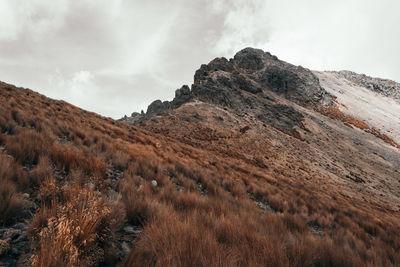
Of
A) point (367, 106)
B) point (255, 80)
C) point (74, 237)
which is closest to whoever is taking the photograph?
point (74, 237)

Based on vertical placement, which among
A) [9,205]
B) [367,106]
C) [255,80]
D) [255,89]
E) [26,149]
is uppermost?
[255,80]

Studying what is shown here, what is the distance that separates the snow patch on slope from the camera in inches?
2152

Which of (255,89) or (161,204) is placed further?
(255,89)

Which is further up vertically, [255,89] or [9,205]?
[255,89]

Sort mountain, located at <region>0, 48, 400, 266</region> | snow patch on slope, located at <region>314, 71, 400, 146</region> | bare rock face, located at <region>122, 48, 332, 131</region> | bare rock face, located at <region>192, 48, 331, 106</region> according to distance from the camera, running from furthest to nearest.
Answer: snow patch on slope, located at <region>314, 71, 400, 146</region>
bare rock face, located at <region>192, 48, 331, 106</region>
bare rock face, located at <region>122, 48, 332, 131</region>
mountain, located at <region>0, 48, 400, 266</region>

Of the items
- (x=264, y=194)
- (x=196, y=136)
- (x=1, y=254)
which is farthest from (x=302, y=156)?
(x=1, y=254)

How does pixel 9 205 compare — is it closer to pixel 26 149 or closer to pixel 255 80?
pixel 26 149

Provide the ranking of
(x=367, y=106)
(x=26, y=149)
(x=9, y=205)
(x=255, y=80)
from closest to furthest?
(x=9, y=205) < (x=26, y=149) < (x=367, y=106) < (x=255, y=80)

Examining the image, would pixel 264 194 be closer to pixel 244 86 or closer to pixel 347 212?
pixel 347 212

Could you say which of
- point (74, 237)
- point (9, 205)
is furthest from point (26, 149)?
point (74, 237)

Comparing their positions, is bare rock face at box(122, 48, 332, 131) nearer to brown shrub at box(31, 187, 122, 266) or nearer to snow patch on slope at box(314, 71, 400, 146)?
snow patch on slope at box(314, 71, 400, 146)

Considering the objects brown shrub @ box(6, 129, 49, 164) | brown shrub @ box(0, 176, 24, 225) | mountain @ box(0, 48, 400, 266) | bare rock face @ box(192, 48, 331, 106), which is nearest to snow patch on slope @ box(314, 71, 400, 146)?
bare rock face @ box(192, 48, 331, 106)

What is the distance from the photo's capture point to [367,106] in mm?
63938

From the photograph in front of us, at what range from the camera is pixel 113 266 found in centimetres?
167
